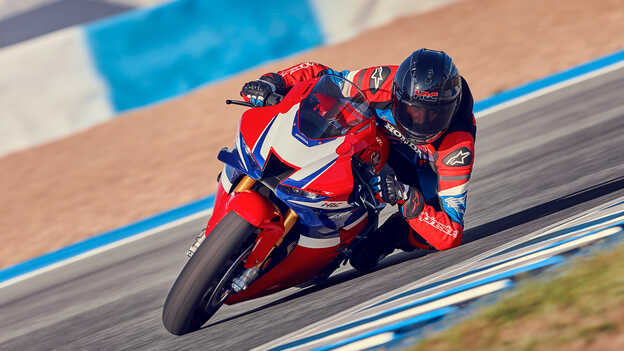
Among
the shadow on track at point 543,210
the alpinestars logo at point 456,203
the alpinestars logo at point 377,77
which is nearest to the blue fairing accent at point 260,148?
the alpinestars logo at point 377,77

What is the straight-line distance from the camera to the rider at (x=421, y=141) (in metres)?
4.29

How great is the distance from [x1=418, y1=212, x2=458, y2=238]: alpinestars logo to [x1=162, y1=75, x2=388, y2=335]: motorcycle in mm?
365

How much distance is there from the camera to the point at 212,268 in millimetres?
3471

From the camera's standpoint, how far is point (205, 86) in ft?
36.7

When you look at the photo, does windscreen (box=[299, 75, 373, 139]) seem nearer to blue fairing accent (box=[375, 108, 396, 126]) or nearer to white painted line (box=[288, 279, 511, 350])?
blue fairing accent (box=[375, 108, 396, 126])

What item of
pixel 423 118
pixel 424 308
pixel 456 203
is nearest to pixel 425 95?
pixel 423 118

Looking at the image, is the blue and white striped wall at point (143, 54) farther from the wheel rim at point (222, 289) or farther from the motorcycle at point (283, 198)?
the wheel rim at point (222, 289)

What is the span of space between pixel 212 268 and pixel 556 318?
158 centimetres

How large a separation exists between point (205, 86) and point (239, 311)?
7.26 meters

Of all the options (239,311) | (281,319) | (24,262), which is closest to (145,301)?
(239,311)

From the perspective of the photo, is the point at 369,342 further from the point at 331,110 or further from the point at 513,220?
the point at 513,220

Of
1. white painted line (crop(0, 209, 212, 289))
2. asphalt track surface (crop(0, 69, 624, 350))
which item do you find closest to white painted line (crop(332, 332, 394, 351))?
asphalt track surface (crop(0, 69, 624, 350))

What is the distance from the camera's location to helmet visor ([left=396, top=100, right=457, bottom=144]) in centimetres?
428

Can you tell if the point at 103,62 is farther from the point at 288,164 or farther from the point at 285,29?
the point at 288,164
